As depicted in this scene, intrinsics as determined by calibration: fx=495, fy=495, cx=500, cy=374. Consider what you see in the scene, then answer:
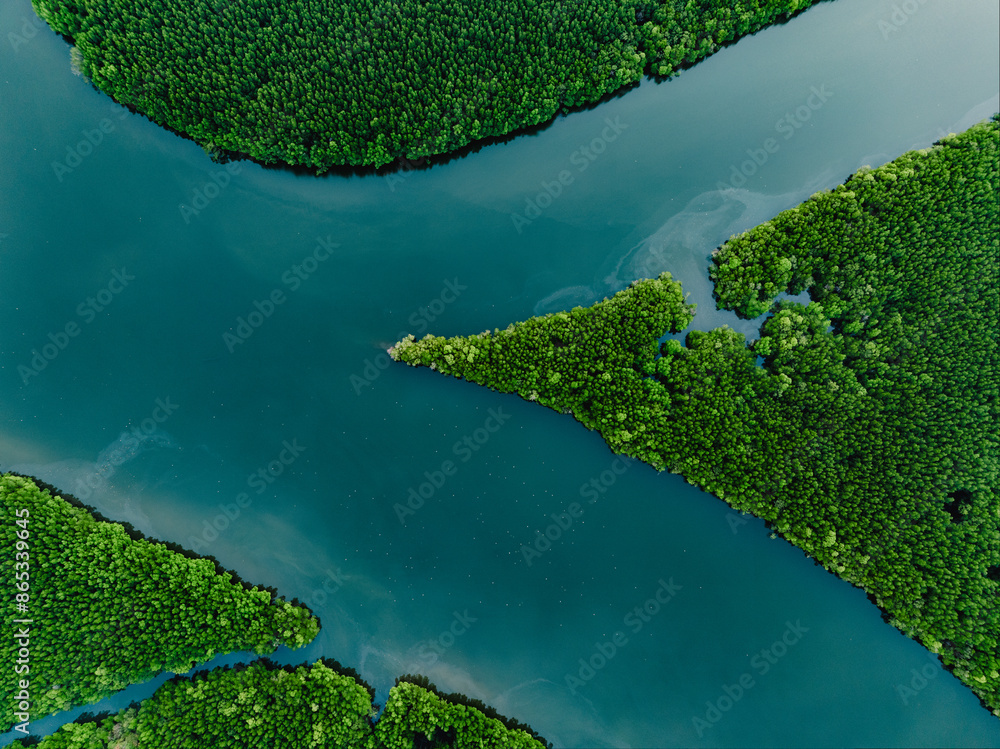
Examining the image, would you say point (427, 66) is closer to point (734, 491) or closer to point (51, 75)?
point (51, 75)

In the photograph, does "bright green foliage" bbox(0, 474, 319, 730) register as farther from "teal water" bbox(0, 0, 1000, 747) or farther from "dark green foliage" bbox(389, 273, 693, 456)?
"dark green foliage" bbox(389, 273, 693, 456)

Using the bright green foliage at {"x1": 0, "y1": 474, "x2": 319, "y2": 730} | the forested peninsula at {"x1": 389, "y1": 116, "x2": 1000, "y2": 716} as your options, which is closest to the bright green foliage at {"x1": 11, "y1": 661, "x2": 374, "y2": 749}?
the bright green foliage at {"x1": 0, "y1": 474, "x2": 319, "y2": 730}

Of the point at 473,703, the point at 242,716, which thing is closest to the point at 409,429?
the point at 473,703

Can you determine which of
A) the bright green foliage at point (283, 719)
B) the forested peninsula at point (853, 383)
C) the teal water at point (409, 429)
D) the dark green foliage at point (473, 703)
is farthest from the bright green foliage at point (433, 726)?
the forested peninsula at point (853, 383)

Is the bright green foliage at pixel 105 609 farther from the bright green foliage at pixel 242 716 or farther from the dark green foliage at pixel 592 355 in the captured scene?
the dark green foliage at pixel 592 355

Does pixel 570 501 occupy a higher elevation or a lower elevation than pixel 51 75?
lower

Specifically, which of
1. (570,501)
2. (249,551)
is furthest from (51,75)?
(570,501)

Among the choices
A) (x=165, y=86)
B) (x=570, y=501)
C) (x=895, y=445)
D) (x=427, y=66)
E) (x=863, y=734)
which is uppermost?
(x=427, y=66)
